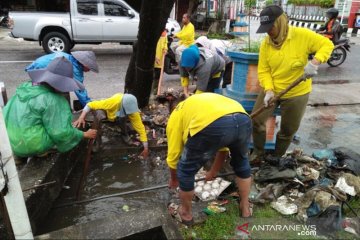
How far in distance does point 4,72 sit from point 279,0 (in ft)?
24.1

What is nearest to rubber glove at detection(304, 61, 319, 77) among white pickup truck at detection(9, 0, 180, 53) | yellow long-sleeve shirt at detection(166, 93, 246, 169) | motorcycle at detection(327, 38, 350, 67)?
yellow long-sleeve shirt at detection(166, 93, 246, 169)

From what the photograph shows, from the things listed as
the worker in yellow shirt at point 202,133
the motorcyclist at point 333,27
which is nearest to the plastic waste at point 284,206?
the worker in yellow shirt at point 202,133

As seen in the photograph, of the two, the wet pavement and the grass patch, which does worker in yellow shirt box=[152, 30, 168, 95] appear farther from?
the grass patch

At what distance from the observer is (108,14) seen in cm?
1102

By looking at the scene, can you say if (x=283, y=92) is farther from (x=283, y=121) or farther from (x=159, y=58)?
(x=159, y=58)

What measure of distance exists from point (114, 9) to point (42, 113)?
895cm

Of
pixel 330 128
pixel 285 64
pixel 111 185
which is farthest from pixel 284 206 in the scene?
pixel 330 128

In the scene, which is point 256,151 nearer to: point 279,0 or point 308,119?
point 308,119

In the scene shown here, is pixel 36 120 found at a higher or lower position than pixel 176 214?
higher

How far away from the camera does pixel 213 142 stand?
244 centimetres

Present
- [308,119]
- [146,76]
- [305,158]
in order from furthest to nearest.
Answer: [308,119] → [146,76] → [305,158]

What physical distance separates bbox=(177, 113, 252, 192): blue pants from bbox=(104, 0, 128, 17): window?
9625 mm

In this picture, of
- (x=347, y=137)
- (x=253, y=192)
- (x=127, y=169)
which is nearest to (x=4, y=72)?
(x=127, y=169)

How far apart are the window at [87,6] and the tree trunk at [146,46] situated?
6.57 m
